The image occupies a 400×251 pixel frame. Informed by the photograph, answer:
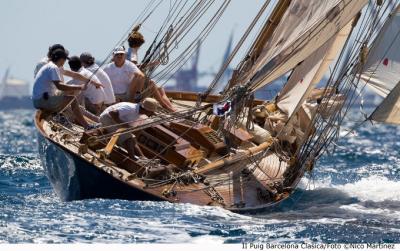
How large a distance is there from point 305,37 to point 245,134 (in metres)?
1.85

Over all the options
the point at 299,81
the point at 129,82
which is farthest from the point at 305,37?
the point at 129,82

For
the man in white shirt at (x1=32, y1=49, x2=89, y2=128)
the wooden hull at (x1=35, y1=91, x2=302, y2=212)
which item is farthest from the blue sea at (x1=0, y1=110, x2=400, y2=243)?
the man in white shirt at (x1=32, y1=49, x2=89, y2=128)

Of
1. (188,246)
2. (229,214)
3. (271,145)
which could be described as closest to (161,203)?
(229,214)

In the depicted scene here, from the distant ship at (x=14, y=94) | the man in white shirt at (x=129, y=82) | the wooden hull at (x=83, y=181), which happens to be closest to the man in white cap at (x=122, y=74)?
the man in white shirt at (x=129, y=82)

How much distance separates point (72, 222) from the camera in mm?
16297

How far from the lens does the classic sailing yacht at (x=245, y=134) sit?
1764cm

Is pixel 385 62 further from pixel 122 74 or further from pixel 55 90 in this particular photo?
pixel 55 90

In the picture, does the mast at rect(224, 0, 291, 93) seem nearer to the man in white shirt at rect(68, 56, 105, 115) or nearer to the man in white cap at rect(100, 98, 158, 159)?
the man in white shirt at rect(68, 56, 105, 115)

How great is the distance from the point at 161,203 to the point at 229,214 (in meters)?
0.89

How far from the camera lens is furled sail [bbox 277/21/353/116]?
67.8ft

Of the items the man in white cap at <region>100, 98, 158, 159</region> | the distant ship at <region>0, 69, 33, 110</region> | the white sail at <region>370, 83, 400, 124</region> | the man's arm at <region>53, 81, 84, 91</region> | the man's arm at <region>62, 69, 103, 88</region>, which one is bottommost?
the man in white cap at <region>100, 98, 158, 159</region>

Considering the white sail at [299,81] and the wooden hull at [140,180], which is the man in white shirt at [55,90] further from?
the white sail at [299,81]

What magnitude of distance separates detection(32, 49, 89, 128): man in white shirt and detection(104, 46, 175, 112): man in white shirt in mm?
1045

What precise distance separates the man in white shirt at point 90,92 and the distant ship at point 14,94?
107m
